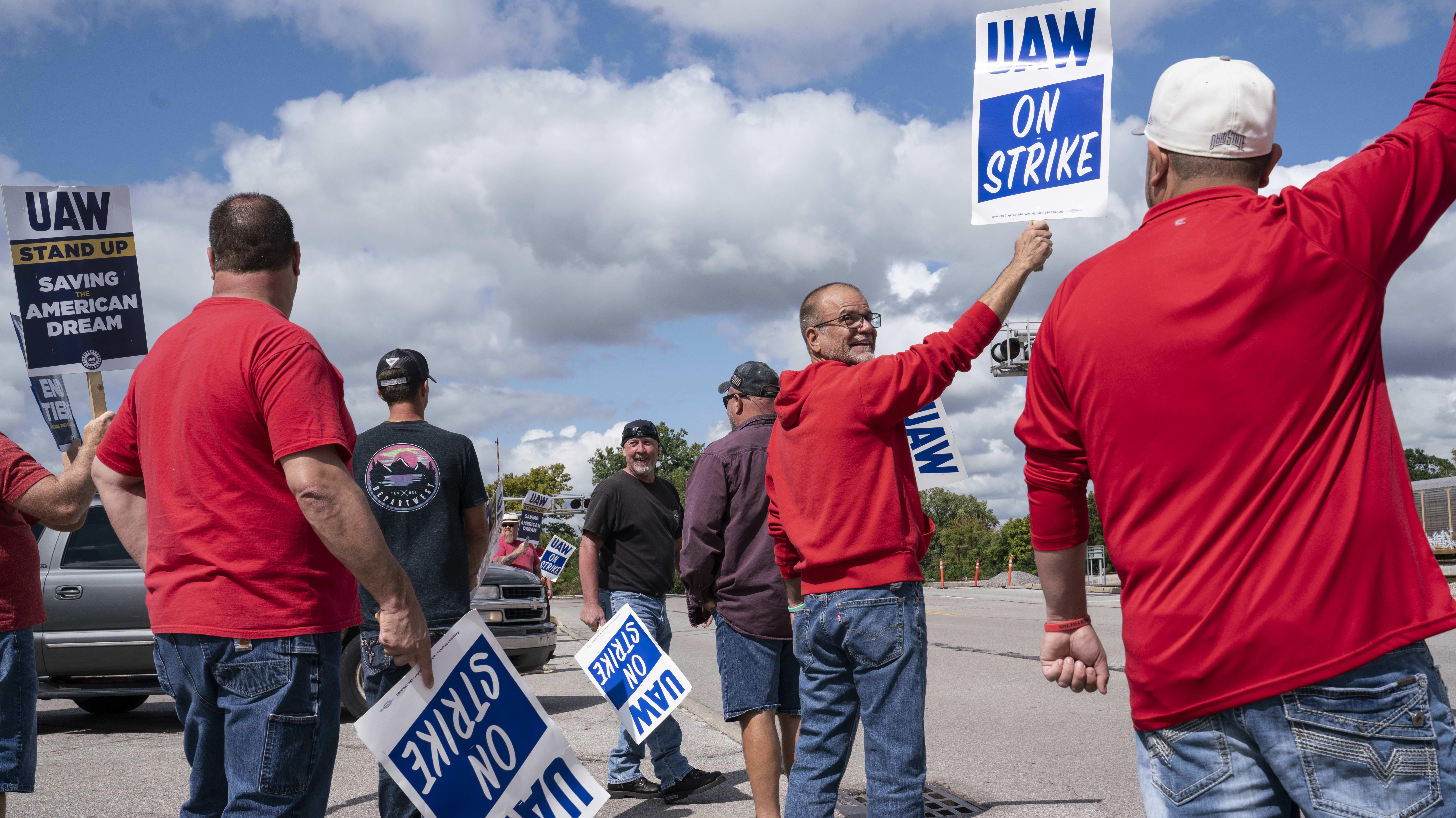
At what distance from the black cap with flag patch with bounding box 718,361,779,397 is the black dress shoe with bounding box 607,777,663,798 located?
2206mm

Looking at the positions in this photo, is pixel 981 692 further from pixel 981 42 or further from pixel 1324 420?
pixel 1324 420

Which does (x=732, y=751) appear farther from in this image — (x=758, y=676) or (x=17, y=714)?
(x=17, y=714)

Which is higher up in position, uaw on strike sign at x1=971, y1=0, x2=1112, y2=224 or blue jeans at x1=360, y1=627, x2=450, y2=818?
uaw on strike sign at x1=971, y1=0, x2=1112, y2=224

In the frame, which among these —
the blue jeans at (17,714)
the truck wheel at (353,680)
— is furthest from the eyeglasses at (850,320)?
the truck wheel at (353,680)

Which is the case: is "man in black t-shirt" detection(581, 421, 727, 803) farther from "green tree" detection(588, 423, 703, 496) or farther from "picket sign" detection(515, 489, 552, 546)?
"green tree" detection(588, 423, 703, 496)

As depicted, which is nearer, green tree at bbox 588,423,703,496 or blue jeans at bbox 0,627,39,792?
blue jeans at bbox 0,627,39,792

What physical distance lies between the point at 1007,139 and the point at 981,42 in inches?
13.8

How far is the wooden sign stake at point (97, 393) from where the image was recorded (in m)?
4.66

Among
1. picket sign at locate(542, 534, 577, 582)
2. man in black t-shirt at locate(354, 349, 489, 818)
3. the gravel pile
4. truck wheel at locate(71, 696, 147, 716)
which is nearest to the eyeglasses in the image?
man in black t-shirt at locate(354, 349, 489, 818)

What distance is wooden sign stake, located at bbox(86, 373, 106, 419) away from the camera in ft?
15.3

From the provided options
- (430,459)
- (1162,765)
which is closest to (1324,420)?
(1162,765)

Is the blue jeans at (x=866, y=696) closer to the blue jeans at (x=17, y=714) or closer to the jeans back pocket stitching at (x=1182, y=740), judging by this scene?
the jeans back pocket stitching at (x=1182, y=740)

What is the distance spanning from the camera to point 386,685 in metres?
3.93

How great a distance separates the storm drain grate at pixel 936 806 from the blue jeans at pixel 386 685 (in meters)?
2.03
